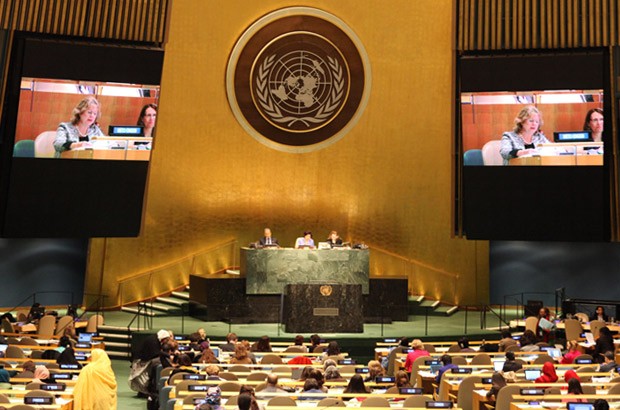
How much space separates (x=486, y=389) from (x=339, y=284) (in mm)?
6894

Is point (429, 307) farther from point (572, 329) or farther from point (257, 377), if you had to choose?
point (257, 377)

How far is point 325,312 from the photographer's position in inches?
633

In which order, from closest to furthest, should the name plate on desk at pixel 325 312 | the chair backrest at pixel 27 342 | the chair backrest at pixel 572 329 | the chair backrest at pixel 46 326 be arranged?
the chair backrest at pixel 27 342, the chair backrest at pixel 46 326, the chair backrest at pixel 572 329, the name plate on desk at pixel 325 312

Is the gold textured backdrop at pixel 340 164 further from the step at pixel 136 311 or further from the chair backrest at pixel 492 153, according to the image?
the chair backrest at pixel 492 153

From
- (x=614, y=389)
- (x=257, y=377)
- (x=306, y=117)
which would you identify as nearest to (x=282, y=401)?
(x=257, y=377)

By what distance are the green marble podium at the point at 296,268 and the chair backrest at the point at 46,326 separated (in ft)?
13.5

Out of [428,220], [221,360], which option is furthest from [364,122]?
[221,360]

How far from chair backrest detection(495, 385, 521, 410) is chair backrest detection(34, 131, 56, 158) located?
1239 cm

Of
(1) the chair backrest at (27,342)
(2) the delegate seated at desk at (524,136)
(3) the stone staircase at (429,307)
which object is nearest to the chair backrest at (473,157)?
(2) the delegate seated at desk at (524,136)

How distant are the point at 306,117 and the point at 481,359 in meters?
10.7

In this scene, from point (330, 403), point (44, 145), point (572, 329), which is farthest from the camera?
point (44, 145)

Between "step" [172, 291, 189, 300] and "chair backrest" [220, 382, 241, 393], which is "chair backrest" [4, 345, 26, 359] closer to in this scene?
"chair backrest" [220, 382, 241, 393]

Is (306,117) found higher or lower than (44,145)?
higher

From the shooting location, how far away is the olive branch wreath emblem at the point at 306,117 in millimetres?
20781
